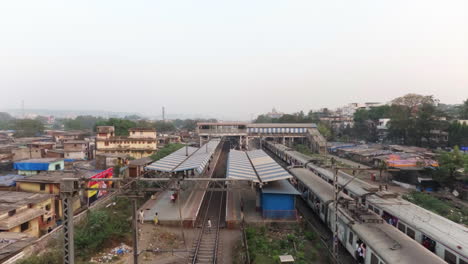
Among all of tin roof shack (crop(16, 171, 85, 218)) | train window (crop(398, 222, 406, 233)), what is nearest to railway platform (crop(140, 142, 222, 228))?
tin roof shack (crop(16, 171, 85, 218))

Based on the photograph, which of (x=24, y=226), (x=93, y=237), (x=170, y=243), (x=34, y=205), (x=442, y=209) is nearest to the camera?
(x=93, y=237)

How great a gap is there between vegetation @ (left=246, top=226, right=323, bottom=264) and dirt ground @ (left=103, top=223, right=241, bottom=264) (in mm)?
1218

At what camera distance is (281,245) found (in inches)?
507

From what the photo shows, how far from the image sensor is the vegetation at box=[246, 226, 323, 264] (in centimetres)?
1138

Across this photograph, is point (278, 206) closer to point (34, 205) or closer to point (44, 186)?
point (34, 205)

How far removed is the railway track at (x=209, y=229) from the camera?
12.1 metres

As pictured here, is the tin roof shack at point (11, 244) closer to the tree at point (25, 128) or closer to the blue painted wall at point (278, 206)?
the blue painted wall at point (278, 206)

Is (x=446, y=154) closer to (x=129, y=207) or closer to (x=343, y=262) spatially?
(x=343, y=262)

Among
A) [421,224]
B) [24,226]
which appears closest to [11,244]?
[24,226]

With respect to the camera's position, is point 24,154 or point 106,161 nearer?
point 106,161

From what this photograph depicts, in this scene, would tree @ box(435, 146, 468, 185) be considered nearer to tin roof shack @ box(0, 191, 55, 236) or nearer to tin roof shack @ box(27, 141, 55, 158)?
tin roof shack @ box(0, 191, 55, 236)

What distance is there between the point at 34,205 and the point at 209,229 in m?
11.1

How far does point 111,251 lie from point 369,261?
1179cm

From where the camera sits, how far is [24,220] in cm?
1388
